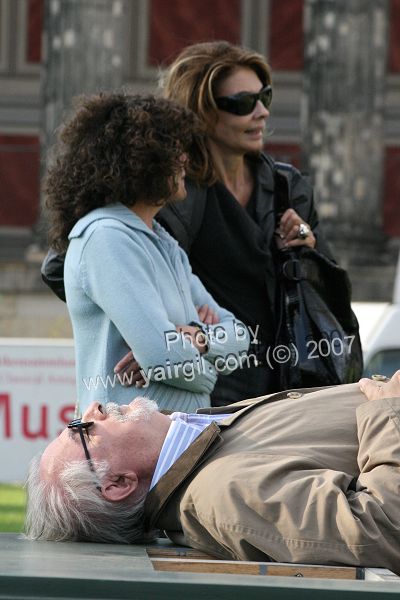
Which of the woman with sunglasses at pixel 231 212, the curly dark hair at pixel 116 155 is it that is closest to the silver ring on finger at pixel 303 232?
the woman with sunglasses at pixel 231 212

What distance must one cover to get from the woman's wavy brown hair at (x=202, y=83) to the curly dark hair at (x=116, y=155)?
384mm

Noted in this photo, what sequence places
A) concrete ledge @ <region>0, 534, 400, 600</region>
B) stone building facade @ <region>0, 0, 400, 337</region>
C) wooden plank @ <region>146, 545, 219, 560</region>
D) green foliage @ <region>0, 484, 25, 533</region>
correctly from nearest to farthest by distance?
concrete ledge @ <region>0, 534, 400, 600</region>
wooden plank @ <region>146, 545, 219, 560</region>
green foliage @ <region>0, 484, 25, 533</region>
stone building facade @ <region>0, 0, 400, 337</region>

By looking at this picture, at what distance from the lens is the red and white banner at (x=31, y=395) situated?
11000mm

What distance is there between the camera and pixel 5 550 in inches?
133

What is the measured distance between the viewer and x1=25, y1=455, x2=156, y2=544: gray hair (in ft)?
12.7

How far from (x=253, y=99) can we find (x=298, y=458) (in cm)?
209

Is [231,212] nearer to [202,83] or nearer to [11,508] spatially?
[202,83]

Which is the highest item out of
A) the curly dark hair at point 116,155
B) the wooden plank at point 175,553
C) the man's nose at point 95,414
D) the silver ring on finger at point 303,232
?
the curly dark hair at point 116,155

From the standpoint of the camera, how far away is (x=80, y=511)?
389 cm

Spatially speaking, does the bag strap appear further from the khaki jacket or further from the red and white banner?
the red and white banner

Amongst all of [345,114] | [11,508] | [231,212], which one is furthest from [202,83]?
[345,114]

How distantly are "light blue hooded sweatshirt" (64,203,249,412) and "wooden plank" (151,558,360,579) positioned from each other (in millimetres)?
1259

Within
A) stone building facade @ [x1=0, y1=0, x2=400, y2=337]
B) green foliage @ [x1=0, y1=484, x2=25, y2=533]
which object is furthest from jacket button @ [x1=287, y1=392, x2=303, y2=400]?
stone building facade @ [x1=0, y1=0, x2=400, y2=337]

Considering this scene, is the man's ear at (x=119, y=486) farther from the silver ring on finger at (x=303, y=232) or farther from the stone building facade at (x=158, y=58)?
the stone building facade at (x=158, y=58)
